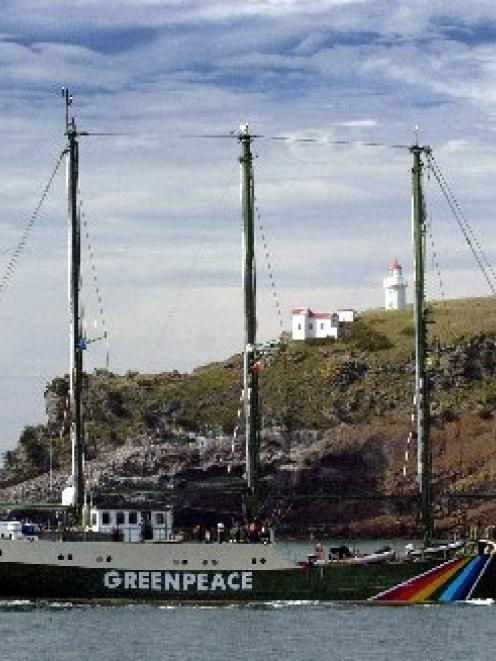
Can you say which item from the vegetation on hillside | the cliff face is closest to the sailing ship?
the cliff face

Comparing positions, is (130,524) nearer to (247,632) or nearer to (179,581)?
(179,581)

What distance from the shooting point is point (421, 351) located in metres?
84.8

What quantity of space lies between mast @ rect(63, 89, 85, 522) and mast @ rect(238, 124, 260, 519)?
6.98 meters

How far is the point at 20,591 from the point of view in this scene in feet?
251

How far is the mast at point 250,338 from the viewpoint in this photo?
3209 inches

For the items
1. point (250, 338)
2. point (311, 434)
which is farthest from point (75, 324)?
point (311, 434)

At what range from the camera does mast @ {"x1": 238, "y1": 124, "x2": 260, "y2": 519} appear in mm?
81500

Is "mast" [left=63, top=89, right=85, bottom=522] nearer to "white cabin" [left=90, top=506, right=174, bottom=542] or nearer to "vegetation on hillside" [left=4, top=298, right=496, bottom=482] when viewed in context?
"white cabin" [left=90, top=506, right=174, bottom=542]

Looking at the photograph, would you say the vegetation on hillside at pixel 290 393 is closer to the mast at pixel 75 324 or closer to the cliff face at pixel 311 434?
the cliff face at pixel 311 434

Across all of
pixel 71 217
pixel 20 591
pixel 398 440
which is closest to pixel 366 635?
pixel 20 591

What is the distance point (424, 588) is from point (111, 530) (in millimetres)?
12787

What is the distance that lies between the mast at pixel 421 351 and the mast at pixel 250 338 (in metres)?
7.18

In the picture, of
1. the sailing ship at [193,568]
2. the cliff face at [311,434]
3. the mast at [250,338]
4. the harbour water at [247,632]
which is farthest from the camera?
the cliff face at [311,434]

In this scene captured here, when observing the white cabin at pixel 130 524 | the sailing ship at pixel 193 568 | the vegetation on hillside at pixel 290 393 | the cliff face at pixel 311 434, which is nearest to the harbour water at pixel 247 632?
the sailing ship at pixel 193 568
